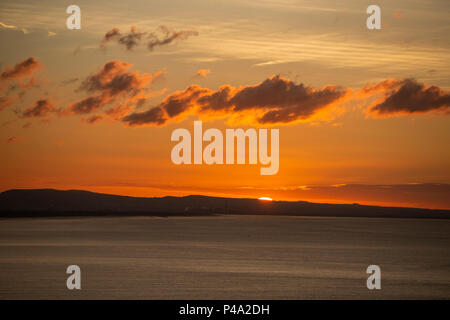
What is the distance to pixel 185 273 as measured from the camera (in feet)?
229

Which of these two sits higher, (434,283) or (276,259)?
(276,259)

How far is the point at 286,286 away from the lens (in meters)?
58.7

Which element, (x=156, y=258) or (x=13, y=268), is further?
(x=156, y=258)
